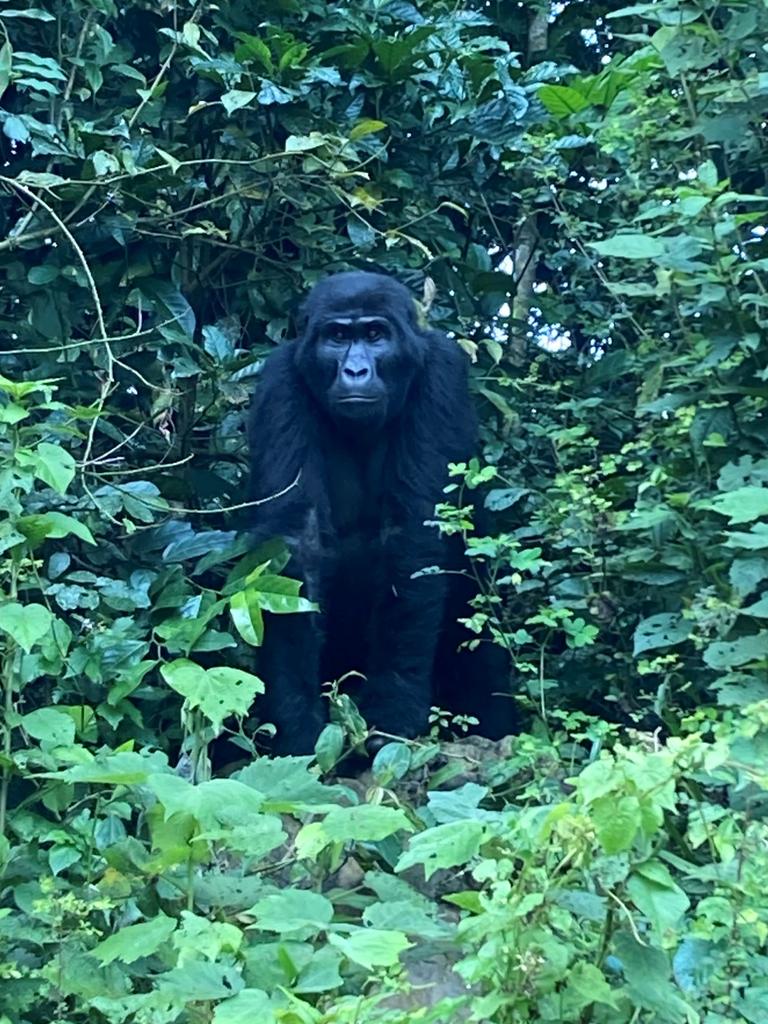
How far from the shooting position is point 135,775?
11.4 ft

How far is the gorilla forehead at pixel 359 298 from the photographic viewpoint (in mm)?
5711

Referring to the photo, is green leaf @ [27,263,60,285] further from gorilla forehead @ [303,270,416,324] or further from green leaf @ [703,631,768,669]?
green leaf @ [703,631,768,669]

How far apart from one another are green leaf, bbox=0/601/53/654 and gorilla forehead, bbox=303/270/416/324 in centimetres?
233

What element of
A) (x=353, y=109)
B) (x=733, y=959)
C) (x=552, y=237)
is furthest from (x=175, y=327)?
(x=733, y=959)

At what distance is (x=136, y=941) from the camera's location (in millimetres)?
3170

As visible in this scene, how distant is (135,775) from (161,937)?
429 millimetres

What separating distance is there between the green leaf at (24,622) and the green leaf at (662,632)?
5.29 feet

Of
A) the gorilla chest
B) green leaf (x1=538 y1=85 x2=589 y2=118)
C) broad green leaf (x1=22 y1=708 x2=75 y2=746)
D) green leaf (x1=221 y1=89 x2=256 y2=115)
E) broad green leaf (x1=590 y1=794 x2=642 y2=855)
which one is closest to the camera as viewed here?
broad green leaf (x1=590 y1=794 x2=642 y2=855)

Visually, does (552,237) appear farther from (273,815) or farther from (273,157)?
(273,815)

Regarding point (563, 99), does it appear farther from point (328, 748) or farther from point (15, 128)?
point (328, 748)

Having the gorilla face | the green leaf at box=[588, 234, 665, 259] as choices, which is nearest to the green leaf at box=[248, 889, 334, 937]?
the green leaf at box=[588, 234, 665, 259]

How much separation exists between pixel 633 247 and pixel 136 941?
226 cm

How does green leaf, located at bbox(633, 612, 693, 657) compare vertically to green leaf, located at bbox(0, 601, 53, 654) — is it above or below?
below

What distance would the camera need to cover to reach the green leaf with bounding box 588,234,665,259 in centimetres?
412
